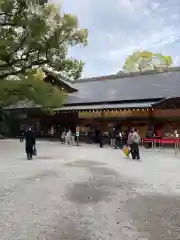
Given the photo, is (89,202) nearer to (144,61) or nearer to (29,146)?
(29,146)

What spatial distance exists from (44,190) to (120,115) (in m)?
16.6

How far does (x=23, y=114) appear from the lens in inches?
1200

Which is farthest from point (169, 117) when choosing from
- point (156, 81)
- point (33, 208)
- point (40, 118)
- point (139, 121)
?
point (33, 208)

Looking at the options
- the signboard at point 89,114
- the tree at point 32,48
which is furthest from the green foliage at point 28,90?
the signboard at point 89,114

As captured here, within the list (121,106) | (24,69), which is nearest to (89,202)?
(24,69)

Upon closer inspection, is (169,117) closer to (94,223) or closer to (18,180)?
(18,180)

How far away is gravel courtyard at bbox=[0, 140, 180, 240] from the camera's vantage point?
5293mm

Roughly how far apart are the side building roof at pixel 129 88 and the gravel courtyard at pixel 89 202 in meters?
12.5

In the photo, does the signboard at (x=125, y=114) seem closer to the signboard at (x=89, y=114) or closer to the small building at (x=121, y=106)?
the small building at (x=121, y=106)

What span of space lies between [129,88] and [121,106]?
421cm

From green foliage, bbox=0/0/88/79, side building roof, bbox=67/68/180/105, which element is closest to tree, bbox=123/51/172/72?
side building roof, bbox=67/68/180/105

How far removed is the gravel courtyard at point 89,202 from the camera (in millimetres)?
5293

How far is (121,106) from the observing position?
23094 mm

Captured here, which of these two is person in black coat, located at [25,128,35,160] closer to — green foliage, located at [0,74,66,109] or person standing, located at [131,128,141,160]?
green foliage, located at [0,74,66,109]
